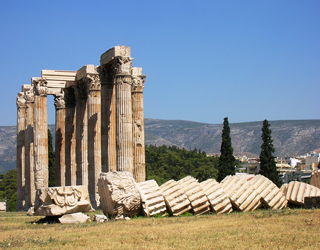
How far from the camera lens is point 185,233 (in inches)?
598

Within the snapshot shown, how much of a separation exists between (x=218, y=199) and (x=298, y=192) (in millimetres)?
4386

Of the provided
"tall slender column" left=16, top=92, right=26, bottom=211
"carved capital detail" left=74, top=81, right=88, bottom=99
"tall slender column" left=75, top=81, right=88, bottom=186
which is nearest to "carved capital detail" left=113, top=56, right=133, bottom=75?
"tall slender column" left=75, top=81, right=88, bottom=186

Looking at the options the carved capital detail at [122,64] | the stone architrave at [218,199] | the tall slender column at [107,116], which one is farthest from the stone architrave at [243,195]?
the tall slender column at [107,116]

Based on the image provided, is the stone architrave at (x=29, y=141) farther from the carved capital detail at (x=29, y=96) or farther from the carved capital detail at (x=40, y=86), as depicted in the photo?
the carved capital detail at (x=40, y=86)

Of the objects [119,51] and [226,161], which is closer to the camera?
[119,51]

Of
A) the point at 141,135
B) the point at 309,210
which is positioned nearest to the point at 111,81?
the point at 141,135

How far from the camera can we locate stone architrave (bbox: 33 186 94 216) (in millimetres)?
20500

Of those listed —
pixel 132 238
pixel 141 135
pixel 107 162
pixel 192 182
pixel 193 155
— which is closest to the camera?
pixel 132 238

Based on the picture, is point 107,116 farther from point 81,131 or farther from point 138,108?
point 81,131

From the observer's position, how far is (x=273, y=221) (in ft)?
55.6

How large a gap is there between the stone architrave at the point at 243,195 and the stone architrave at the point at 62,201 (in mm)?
6231

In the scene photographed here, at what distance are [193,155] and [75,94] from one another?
10384cm

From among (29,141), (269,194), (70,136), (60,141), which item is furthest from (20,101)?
(269,194)

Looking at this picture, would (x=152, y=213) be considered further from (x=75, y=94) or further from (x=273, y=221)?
(x=75, y=94)
